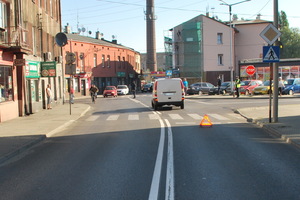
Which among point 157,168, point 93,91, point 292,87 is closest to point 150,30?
point 93,91

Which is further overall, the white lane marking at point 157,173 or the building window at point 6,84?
the building window at point 6,84

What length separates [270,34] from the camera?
1291 centimetres

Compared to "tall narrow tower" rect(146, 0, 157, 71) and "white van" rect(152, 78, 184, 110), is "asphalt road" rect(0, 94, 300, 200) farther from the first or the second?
"tall narrow tower" rect(146, 0, 157, 71)

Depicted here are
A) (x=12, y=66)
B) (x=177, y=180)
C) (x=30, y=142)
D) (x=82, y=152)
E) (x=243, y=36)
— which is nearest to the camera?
(x=177, y=180)

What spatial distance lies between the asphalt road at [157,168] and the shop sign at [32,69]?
10.1m

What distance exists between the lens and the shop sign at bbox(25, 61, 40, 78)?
2010cm

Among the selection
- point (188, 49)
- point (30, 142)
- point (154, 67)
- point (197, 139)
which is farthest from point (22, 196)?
point (154, 67)

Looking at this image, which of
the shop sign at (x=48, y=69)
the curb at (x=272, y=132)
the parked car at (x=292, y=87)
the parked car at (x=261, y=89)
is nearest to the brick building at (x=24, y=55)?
the shop sign at (x=48, y=69)

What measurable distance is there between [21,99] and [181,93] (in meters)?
9.17

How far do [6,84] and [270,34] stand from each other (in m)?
12.8

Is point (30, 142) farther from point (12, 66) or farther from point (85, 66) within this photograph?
point (85, 66)

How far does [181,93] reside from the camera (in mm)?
21078

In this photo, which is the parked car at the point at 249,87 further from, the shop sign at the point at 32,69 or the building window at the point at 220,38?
the building window at the point at 220,38

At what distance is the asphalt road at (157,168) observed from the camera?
17.8ft
